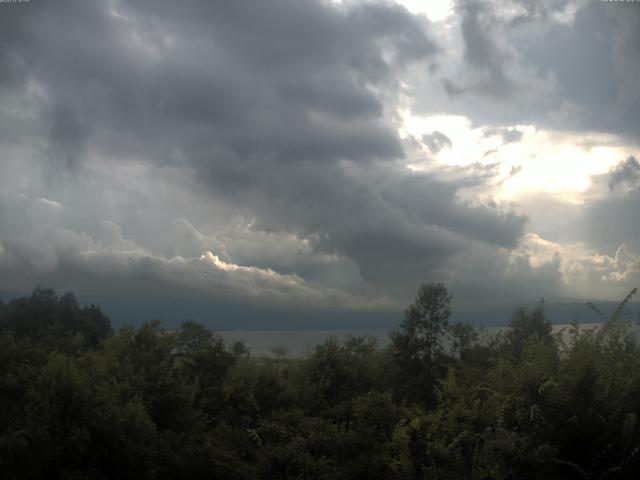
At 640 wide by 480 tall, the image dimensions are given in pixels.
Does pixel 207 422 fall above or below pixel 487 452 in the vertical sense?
below

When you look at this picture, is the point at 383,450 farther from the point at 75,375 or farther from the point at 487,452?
the point at 75,375

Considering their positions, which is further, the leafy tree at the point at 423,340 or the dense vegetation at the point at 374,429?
the leafy tree at the point at 423,340

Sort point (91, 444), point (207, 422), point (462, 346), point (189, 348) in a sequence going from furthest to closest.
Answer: point (462, 346) → point (189, 348) → point (207, 422) → point (91, 444)

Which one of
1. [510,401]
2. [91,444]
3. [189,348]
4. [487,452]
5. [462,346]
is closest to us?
[487,452]

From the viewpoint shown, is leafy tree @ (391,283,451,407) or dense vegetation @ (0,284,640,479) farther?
leafy tree @ (391,283,451,407)

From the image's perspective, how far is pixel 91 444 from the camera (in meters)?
10.8

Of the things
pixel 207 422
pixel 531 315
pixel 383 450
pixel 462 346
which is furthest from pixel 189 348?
pixel 531 315

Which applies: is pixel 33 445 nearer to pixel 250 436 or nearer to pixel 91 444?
pixel 91 444

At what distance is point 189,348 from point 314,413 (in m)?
9.46

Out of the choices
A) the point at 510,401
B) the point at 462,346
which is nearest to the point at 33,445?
the point at 510,401

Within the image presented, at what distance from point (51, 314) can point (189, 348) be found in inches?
2231

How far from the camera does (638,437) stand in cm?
905

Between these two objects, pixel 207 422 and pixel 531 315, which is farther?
pixel 531 315

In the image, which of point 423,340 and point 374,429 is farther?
point 423,340
